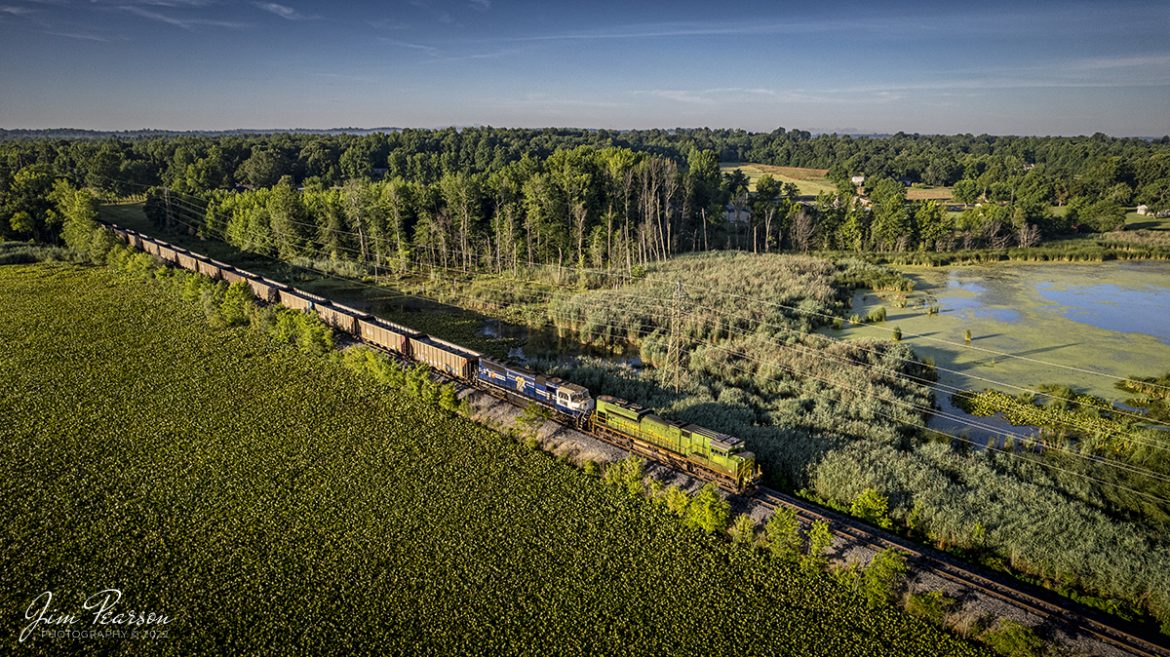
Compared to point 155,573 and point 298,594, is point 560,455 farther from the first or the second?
point 155,573

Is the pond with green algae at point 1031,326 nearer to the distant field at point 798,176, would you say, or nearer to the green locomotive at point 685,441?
the green locomotive at point 685,441

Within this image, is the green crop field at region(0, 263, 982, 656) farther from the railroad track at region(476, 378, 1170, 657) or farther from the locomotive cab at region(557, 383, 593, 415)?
the locomotive cab at region(557, 383, 593, 415)

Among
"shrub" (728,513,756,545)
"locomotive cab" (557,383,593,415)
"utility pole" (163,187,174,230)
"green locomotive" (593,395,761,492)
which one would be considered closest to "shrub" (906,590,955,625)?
"shrub" (728,513,756,545)

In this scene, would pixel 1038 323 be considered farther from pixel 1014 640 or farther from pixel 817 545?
pixel 817 545

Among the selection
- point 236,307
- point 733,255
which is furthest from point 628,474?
point 733,255

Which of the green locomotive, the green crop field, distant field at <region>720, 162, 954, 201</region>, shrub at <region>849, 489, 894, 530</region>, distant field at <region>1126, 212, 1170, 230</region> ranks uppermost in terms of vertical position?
distant field at <region>720, 162, 954, 201</region>
